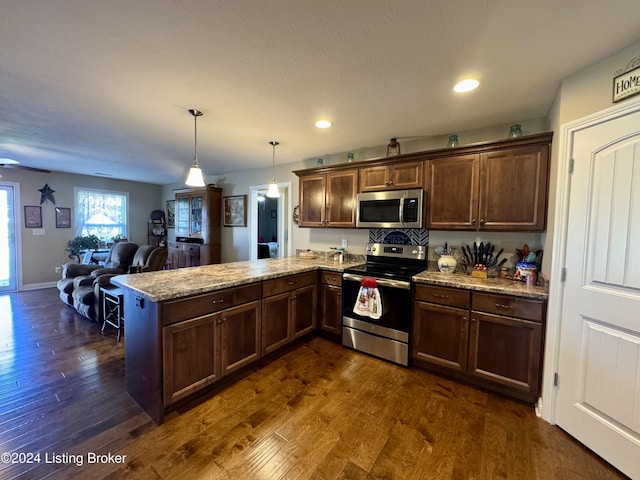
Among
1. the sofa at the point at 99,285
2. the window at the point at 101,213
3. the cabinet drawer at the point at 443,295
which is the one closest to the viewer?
the cabinet drawer at the point at 443,295

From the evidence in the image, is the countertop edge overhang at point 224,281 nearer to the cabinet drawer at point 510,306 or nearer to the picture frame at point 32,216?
the cabinet drawer at point 510,306

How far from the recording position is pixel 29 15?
4.35ft

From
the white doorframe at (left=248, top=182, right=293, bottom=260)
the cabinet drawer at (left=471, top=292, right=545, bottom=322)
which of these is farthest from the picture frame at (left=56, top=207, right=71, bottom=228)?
the cabinet drawer at (left=471, top=292, right=545, bottom=322)

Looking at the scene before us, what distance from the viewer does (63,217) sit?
5.66 m

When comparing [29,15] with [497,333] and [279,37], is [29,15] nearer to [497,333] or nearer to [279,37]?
[279,37]

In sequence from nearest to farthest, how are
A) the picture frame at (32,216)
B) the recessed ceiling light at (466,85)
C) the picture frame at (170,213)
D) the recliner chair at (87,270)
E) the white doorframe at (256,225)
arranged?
the recessed ceiling light at (466,85) → the recliner chair at (87,270) → the white doorframe at (256,225) → the picture frame at (32,216) → the picture frame at (170,213)

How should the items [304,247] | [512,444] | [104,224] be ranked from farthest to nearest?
[104,224] → [304,247] → [512,444]

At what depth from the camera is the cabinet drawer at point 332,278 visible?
3066 millimetres

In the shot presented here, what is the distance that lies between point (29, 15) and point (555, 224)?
129 inches

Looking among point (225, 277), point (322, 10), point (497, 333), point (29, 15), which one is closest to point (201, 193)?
point (225, 277)

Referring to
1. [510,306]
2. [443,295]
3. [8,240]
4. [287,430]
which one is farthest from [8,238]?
[510,306]

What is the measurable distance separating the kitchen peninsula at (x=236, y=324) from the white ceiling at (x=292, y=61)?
4.89 ft

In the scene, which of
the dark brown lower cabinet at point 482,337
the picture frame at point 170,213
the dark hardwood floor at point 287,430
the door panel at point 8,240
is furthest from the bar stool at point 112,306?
the picture frame at point 170,213

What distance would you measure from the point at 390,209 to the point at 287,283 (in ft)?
4.57
